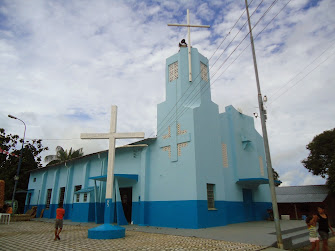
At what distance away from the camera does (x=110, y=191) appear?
34.1ft

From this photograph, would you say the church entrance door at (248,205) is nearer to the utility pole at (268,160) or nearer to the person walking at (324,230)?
the utility pole at (268,160)

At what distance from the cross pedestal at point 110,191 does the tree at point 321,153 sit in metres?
21.9

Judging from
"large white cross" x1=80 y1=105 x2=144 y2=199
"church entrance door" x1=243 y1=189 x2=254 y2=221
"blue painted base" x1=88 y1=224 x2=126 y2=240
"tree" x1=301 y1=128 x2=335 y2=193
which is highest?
"tree" x1=301 y1=128 x2=335 y2=193

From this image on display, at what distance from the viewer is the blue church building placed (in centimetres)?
1322

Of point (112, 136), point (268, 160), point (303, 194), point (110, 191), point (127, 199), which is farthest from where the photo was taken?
point (303, 194)

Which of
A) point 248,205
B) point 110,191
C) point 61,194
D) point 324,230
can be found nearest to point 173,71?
point 110,191

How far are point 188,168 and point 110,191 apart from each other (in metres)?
4.43

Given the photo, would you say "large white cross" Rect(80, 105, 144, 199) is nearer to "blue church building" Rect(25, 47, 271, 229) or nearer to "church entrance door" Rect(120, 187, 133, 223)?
"blue church building" Rect(25, 47, 271, 229)

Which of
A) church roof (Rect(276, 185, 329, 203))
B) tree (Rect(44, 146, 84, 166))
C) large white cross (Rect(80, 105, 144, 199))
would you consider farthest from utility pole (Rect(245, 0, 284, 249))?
tree (Rect(44, 146, 84, 166))

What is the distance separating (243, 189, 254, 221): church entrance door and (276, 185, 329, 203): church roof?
473 centimetres

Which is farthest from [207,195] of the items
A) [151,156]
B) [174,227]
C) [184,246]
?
[184,246]

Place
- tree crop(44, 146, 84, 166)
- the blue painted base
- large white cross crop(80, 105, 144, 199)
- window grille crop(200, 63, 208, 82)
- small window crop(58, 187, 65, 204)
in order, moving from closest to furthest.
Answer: the blue painted base
large white cross crop(80, 105, 144, 199)
window grille crop(200, 63, 208, 82)
small window crop(58, 187, 65, 204)
tree crop(44, 146, 84, 166)

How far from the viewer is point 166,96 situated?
15.5m

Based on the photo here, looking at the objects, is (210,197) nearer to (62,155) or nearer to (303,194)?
(303,194)
